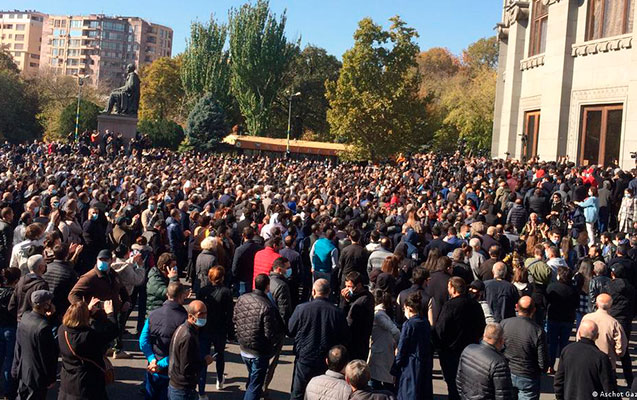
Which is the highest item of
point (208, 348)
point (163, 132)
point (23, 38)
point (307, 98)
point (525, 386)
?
point (23, 38)

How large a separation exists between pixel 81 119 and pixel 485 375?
185ft

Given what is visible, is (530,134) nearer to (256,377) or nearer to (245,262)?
(245,262)

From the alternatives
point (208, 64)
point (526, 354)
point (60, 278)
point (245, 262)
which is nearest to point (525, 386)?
point (526, 354)

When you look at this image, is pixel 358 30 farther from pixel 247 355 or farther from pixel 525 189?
pixel 247 355

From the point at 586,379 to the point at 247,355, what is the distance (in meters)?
3.65

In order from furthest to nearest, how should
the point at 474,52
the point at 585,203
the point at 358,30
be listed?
the point at 474,52
the point at 358,30
the point at 585,203

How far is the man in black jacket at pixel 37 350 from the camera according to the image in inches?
282

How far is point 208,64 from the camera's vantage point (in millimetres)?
69000

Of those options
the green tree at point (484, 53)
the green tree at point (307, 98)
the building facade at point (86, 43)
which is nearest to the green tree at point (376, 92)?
the green tree at point (307, 98)

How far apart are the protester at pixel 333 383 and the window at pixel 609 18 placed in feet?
80.5

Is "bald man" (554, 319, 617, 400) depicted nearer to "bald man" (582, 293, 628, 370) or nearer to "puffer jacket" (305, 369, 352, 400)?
"bald man" (582, 293, 628, 370)

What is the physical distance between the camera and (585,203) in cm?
1805

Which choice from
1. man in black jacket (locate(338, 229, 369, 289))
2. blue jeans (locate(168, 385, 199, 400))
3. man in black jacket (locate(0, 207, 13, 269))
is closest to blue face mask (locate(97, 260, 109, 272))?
blue jeans (locate(168, 385, 199, 400))

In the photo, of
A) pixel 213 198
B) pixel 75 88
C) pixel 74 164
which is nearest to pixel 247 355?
pixel 213 198
